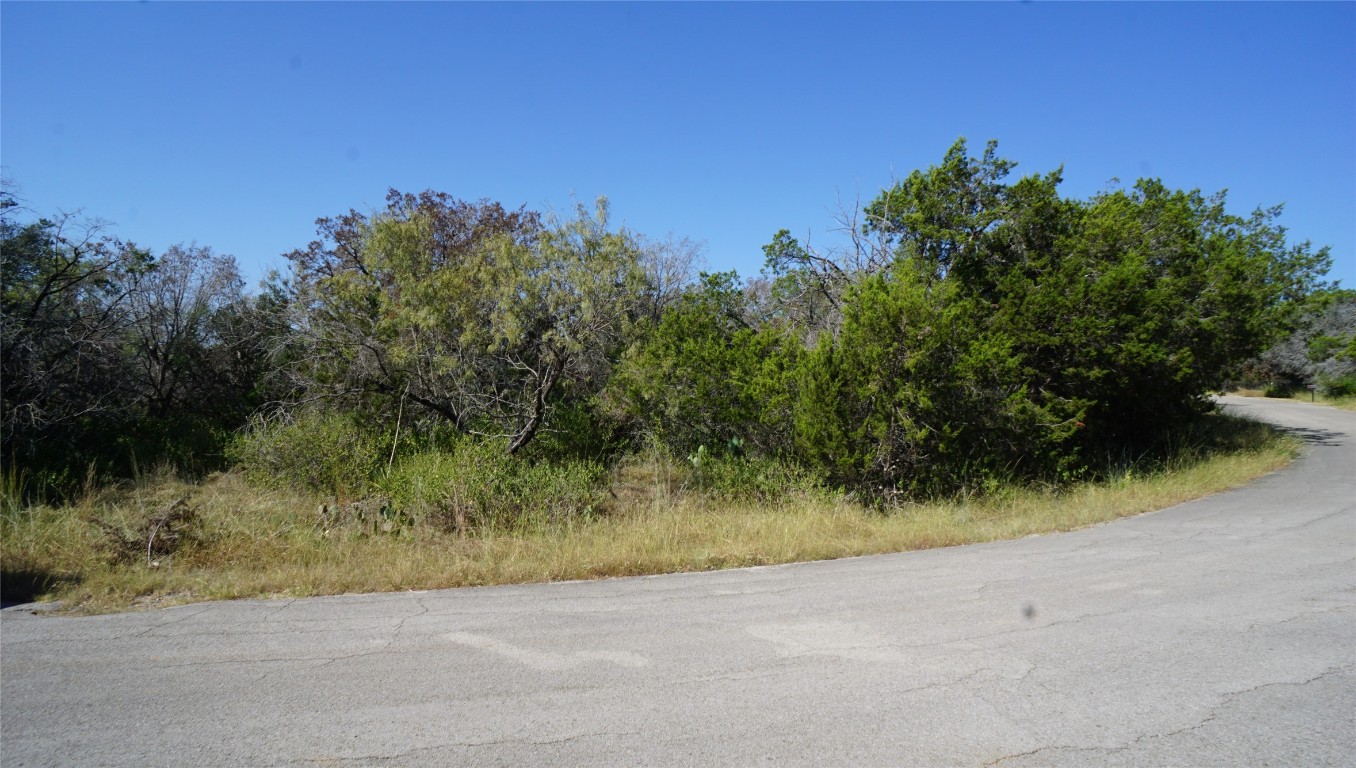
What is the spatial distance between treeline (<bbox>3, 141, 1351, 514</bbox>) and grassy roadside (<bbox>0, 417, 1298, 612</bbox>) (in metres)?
0.98

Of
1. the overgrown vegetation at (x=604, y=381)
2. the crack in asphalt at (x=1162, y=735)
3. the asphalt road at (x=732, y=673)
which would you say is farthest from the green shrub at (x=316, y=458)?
the crack in asphalt at (x=1162, y=735)

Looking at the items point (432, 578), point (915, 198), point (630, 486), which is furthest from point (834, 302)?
point (432, 578)

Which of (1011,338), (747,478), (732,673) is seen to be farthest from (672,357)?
(732,673)

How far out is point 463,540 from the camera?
8547 millimetres

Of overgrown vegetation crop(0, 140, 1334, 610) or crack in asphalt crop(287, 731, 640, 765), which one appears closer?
crack in asphalt crop(287, 731, 640, 765)

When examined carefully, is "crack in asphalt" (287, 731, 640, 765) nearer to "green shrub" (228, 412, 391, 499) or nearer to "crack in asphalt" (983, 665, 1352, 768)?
"crack in asphalt" (983, 665, 1352, 768)

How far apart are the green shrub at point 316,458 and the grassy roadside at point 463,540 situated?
1.53ft

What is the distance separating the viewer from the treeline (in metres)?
11.1

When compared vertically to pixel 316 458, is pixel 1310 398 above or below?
below

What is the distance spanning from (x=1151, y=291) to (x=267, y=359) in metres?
18.7

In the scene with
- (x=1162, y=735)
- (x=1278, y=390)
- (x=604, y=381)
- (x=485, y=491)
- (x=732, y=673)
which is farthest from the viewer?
(x=1278, y=390)

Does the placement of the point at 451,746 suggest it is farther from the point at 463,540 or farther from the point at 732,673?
the point at 463,540

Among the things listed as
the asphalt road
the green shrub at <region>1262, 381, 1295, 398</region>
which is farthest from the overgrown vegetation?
the green shrub at <region>1262, 381, 1295, 398</region>

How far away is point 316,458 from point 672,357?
6416 mm
